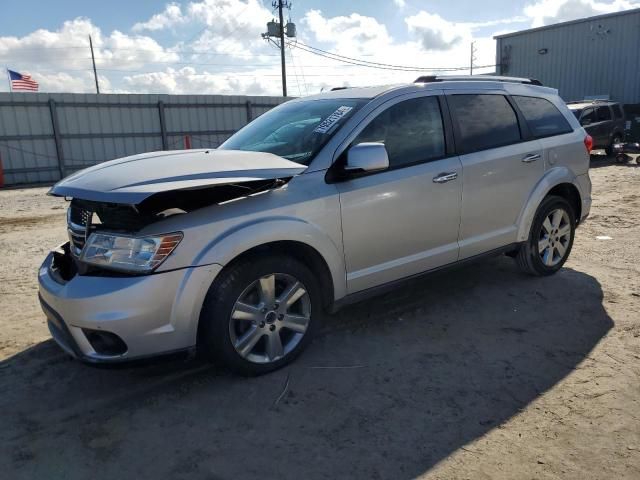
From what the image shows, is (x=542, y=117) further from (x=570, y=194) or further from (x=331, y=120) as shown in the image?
(x=331, y=120)

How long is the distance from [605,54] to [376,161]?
80.9 feet

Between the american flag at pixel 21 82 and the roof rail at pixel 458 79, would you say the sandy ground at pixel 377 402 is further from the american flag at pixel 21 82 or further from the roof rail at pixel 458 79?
the american flag at pixel 21 82

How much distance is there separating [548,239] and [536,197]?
536mm

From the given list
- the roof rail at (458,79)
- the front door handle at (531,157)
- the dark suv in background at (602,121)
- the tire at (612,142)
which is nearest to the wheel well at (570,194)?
the front door handle at (531,157)

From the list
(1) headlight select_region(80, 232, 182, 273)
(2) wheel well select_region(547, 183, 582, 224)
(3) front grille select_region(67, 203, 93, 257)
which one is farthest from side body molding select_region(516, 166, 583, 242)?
(3) front grille select_region(67, 203, 93, 257)

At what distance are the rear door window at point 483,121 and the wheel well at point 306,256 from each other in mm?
1562

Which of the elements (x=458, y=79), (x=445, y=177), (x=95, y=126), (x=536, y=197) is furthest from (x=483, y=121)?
(x=95, y=126)

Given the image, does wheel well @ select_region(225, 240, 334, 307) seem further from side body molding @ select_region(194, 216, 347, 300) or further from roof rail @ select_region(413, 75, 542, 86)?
roof rail @ select_region(413, 75, 542, 86)

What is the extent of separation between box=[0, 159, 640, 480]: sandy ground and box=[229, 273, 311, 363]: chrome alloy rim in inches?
7.1

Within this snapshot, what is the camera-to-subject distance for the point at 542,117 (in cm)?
470

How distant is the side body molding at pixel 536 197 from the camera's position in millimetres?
4438

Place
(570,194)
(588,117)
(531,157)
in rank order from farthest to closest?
(588,117), (570,194), (531,157)

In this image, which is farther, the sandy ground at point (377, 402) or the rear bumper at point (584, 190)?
the rear bumper at point (584, 190)

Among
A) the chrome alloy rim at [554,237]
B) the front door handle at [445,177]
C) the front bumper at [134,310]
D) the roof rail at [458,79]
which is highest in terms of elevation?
the roof rail at [458,79]
